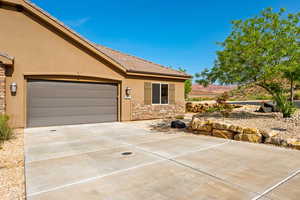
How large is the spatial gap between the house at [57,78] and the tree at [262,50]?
5024 mm

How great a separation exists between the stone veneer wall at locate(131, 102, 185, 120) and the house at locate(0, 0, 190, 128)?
0.06m

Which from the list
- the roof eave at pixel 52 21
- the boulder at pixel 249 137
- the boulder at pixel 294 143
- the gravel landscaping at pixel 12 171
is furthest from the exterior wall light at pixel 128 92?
the boulder at pixel 294 143

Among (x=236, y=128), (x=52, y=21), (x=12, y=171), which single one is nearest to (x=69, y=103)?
(x=52, y=21)

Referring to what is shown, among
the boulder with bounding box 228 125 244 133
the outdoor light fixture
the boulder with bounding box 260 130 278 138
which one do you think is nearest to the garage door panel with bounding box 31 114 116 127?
the outdoor light fixture

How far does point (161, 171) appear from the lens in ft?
11.5

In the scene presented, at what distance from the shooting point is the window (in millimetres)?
11734

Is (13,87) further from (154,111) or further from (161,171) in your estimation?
(161,171)

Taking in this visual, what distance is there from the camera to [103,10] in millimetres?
14477

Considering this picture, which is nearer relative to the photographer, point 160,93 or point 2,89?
point 2,89

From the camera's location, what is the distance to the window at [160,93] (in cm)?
1173

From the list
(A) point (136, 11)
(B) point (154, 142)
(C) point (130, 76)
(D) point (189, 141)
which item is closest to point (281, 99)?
(D) point (189, 141)

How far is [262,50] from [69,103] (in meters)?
9.22

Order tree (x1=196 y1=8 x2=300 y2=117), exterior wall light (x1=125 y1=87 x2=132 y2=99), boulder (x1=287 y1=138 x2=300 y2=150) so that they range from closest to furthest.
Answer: boulder (x1=287 y1=138 x2=300 y2=150)
tree (x1=196 y1=8 x2=300 y2=117)
exterior wall light (x1=125 y1=87 x2=132 y2=99)

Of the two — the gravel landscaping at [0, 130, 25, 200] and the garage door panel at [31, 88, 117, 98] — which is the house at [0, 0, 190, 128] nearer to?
the garage door panel at [31, 88, 117, 98]
